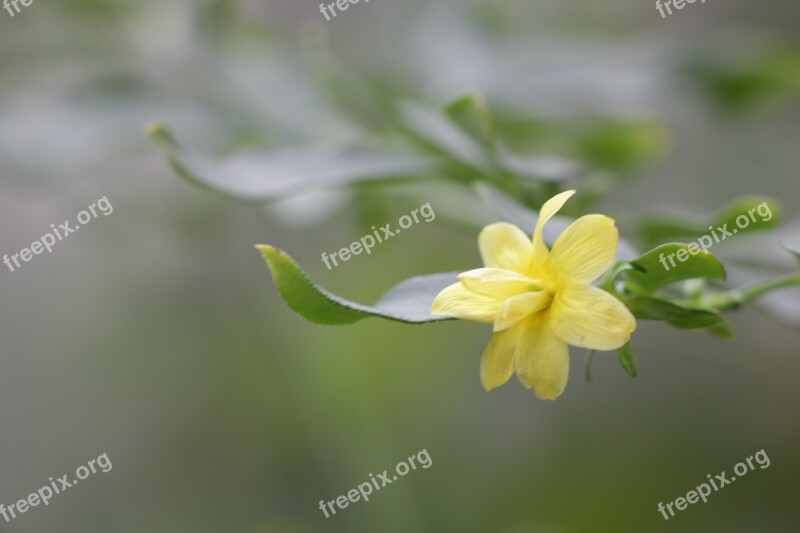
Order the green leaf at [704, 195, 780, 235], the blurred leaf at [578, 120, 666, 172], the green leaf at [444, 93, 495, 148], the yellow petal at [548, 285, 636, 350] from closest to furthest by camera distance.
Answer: the yellow petal at [548, 285, 636, 350] < the green leaf at [704, 195, 780, 235] < the green leaf at [444, 93, 495, 148] < the blurred leaf at [578, 120, 666, 172]

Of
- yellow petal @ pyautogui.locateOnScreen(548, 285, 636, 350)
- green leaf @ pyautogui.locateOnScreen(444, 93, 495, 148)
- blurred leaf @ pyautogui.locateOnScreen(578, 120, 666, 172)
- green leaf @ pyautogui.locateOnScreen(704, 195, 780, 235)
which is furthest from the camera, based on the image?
blurred leaf @ pyautogui.locateOnScreen(578, 120, 666, 172)

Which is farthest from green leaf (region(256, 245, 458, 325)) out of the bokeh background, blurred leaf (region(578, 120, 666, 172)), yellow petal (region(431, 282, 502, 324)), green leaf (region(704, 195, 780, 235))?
blurred leaf (region(578, 120, 666, 172))

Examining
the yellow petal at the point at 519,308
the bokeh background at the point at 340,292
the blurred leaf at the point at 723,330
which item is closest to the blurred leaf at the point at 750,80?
the bokeh background at the point at 340,292

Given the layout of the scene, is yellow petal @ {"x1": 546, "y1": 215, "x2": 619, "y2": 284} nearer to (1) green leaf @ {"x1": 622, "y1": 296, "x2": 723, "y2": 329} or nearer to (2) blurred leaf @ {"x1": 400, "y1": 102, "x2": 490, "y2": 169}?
(1) green leaf @ {"x1": 622, "y1": 296, "x2": 723, "y2": 329}

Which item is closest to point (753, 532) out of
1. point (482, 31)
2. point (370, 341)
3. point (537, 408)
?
point (537, 408)

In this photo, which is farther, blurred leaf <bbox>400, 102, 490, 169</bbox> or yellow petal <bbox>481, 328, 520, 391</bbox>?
blurred leaf <bbox>400, 102, 490, 169</bbox>

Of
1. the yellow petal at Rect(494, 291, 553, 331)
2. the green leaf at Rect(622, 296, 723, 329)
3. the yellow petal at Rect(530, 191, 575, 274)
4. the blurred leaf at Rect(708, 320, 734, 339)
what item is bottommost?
the blurred leaf at Rect(708, 320, 734, 339)

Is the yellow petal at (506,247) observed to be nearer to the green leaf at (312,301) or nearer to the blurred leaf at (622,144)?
the green leaf at (312,301)
